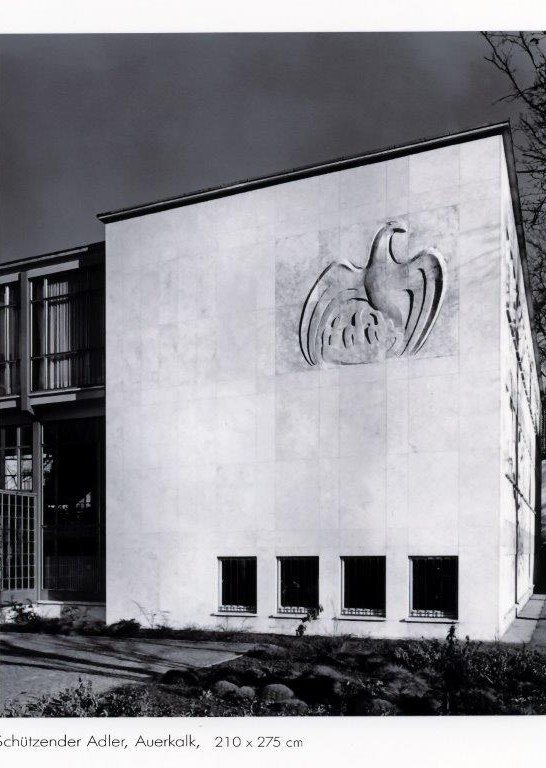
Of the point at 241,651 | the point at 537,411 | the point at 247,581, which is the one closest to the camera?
the point at 241,651

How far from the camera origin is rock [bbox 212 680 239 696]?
532 inches

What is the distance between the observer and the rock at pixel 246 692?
13297mm

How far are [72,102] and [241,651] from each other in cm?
1159

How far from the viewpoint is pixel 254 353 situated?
20.7 meters

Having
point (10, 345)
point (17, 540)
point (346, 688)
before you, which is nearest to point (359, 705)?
point (346, 688)

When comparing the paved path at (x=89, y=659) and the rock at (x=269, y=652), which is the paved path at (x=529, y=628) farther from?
the paved path at (x=89, y=659)

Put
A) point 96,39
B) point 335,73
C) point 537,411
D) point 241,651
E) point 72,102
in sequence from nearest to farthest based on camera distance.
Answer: point 96,39 → point 335,73 → point 72,102 → point 241,651 → point 537,411

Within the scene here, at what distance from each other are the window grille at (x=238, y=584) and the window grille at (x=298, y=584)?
761 millimetres

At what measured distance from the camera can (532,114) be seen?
12.8 metres

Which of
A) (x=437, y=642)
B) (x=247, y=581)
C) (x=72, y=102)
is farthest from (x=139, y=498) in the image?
(x=72, y=102)

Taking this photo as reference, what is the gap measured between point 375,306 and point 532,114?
23.0 ft

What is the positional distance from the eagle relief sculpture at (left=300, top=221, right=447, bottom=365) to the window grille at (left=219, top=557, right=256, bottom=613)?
508 cm

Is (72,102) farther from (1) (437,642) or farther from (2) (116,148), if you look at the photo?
(1) (437,642)

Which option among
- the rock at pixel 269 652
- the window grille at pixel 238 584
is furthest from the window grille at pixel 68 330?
the rock at pixel 269 652
